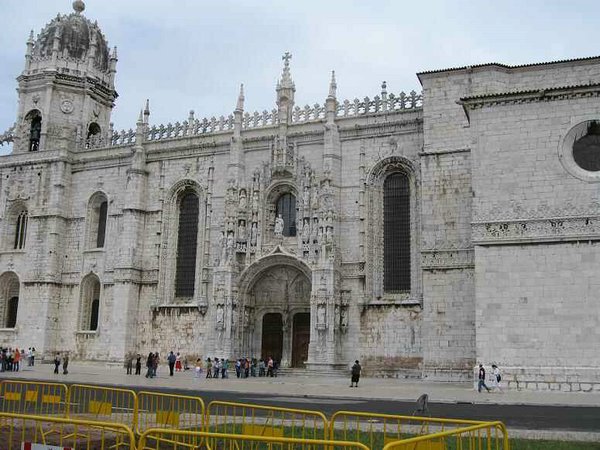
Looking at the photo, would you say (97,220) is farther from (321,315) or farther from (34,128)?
(321,315)

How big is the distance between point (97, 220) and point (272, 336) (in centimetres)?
1403

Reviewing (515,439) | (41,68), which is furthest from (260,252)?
(515,439)

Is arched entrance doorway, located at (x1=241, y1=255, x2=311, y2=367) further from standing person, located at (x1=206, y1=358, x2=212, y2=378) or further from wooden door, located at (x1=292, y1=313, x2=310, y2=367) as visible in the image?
standing person, located at (x1=206, y1=358, x2=212, y2=378)

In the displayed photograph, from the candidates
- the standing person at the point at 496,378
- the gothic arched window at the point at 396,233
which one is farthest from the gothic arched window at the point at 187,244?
the standing person at the point at 496,378

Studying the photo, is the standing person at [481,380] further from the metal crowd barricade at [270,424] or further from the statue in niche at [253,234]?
the statue in niche at [253,234]

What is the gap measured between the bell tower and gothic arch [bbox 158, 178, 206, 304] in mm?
7613

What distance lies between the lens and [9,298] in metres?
42.1

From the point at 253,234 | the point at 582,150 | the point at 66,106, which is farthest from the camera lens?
the point at 66,106

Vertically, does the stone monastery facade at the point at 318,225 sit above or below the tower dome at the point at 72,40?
below

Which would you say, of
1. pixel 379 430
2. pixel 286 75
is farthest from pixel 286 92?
pixel 379 430

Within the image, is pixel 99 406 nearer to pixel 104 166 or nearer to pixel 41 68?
pixel 104 166

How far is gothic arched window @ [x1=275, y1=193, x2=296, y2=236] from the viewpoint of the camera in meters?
36.3

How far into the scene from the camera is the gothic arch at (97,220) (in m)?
40.8

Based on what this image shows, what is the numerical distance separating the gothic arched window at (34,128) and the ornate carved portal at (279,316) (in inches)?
756
